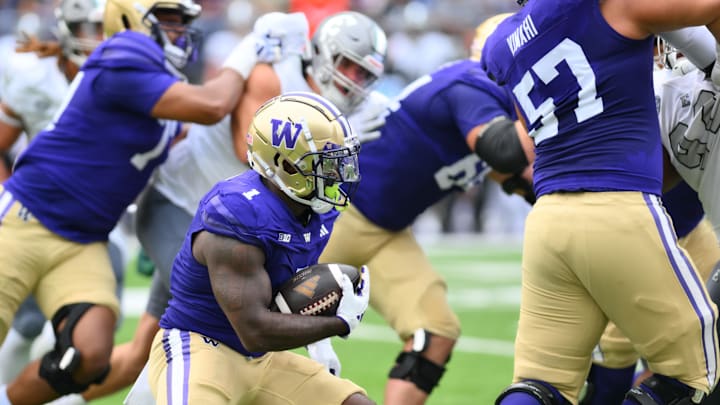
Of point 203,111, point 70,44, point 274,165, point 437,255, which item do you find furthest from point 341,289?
point 437,255

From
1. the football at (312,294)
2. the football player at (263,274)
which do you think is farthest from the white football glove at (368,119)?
the football at (312,294)

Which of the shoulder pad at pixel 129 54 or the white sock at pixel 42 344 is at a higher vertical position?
the shoulder pad at pixel 129 54

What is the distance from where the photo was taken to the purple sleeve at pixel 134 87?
5000mm

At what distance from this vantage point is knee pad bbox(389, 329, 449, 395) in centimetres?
500

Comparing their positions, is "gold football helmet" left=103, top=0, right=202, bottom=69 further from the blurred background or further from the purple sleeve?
the blurred background

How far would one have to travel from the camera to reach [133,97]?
5023 mm

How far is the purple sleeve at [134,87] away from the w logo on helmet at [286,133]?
133 cm

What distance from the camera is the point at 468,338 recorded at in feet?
28.2

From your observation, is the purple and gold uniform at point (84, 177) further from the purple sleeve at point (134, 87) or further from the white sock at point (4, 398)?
the white sock at point (4, 398)

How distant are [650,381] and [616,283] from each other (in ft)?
1.30

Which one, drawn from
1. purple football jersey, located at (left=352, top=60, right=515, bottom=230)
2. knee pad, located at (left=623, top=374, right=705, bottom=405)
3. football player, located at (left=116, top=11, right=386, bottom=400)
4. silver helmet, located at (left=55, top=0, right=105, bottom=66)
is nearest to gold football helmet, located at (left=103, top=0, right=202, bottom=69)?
A: football player, located at (left=116, top=11, right=386, bottom=400)

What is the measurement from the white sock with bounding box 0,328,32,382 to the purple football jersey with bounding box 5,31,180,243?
1.06 metres

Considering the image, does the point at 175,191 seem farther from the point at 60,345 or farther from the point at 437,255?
the point at 437,255

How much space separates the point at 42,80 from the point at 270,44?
5.35ft
